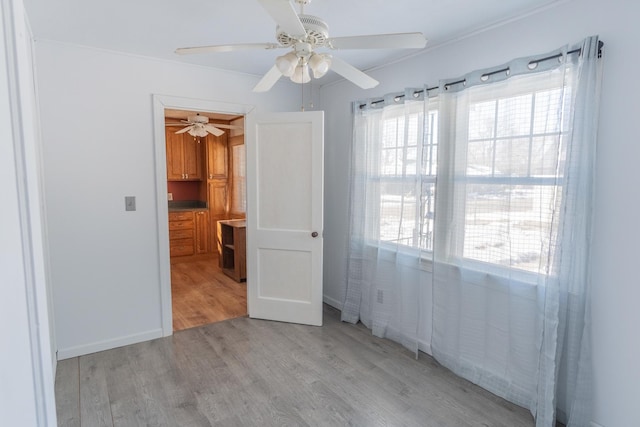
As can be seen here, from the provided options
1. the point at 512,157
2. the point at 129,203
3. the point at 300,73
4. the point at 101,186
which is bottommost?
the point at 129,203

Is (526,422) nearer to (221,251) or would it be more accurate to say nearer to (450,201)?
(450,201)

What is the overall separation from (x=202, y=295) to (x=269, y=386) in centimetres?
219

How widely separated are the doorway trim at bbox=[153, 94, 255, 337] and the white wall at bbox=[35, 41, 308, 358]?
1.7 inches

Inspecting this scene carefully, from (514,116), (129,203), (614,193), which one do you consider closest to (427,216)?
(514,116)

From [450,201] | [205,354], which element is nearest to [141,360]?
[205,354]

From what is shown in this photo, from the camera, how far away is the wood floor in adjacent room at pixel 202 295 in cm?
375

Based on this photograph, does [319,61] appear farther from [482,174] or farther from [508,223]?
[508,223]

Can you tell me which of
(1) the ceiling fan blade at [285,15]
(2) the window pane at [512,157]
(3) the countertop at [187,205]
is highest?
(1) the ceiling fan blade at [285,15]

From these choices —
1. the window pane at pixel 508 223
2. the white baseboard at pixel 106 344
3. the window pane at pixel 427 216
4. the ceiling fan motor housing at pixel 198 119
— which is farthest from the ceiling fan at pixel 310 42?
the ceiling fan motor housing at pixel 198 119

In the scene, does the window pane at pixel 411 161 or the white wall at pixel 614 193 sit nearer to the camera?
the white wall at pixel 614 193

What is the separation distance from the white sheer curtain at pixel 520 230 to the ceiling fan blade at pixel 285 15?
55.7 inches

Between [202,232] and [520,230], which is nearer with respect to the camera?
[520,230]

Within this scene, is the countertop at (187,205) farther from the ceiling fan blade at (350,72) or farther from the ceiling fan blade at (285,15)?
the ceiling fan blade at (285,15)

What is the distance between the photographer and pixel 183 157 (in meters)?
6.18
